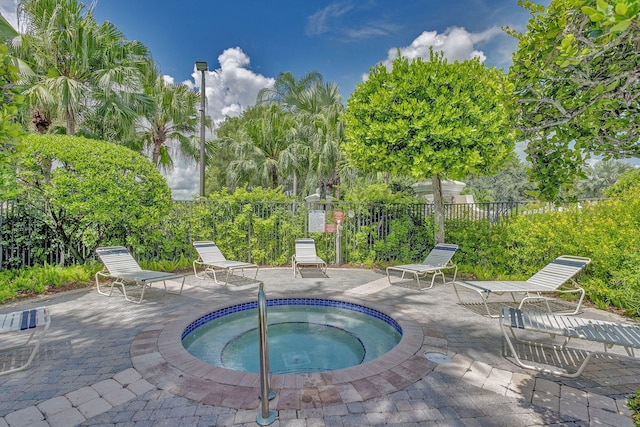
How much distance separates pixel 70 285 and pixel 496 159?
9343 millimetres

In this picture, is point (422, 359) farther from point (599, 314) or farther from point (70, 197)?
point (70, 197)

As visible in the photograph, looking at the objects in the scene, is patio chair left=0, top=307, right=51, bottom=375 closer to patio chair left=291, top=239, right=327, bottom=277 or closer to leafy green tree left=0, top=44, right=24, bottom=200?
leafy green tree left=0, top=44, right=24, bottom=200

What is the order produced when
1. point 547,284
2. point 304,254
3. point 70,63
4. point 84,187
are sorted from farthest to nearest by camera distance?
point 70,63 → point 304,254 → point 84,187 → point 547,284

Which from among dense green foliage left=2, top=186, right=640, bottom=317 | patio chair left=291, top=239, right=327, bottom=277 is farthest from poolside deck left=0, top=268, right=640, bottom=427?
patio chair left=291, top=239, right=327, bottom=277

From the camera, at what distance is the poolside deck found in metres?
2.34

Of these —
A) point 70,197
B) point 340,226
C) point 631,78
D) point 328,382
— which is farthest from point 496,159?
point 70,197

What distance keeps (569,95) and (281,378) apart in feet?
12.1

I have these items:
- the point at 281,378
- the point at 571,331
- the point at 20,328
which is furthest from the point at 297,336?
the point at 571,331

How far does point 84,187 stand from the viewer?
21.4 ft

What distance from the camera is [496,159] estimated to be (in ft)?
22.4

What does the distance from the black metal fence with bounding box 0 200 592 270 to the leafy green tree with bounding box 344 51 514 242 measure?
2.24m

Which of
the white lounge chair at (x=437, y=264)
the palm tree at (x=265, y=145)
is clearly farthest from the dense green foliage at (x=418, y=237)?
the palm tree at (x=265, y=145)

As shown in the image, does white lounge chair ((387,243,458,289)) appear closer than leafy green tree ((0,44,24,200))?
No

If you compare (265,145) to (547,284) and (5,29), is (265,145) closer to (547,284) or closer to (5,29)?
(5,29)
